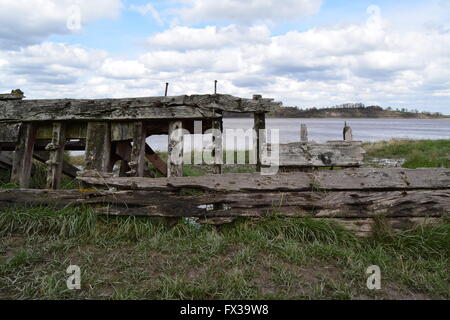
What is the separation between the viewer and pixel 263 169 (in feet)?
17.1

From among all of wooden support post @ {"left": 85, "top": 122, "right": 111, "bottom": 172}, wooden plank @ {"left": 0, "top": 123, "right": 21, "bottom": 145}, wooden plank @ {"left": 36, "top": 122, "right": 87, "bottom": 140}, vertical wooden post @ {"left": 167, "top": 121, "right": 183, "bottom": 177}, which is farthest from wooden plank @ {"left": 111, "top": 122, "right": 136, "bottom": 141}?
wooden plank @ {"left": 0, "top": 123, "right": 21, "bottom": 145}

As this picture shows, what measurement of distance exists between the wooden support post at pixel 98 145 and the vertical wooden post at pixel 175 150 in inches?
42.0

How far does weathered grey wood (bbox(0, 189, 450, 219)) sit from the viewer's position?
15.1ft

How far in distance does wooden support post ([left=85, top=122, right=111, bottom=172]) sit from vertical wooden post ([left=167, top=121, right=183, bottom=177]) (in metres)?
1.07

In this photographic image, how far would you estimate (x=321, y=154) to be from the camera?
540 cm

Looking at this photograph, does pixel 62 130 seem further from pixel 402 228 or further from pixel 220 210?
pixel 402 228

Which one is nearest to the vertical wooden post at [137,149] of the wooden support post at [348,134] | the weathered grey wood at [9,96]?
the weathered grey wood at [9,96]

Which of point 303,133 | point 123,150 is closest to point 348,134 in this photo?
point 303,133

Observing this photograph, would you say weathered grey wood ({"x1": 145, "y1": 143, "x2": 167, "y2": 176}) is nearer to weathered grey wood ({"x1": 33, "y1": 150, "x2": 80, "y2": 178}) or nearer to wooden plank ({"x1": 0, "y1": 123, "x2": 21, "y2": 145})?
weathered grey wood ({"x1": 33, "y1": 150, "x2": 80, "y2": 178})

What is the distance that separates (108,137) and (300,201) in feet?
10.7

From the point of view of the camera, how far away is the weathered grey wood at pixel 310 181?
472 cm

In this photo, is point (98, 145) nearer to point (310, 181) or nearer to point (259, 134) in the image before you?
point (259, 134)

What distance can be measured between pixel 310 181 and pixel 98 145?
3418mm
